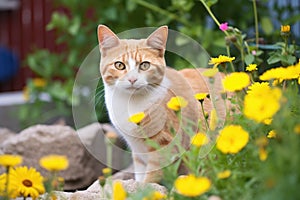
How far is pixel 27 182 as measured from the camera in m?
1.84

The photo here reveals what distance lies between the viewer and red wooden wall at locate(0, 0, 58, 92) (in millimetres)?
6566

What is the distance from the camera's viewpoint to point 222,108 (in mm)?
2473

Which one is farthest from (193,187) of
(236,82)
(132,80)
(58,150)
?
(58,150)

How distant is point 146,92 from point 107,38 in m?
0.28

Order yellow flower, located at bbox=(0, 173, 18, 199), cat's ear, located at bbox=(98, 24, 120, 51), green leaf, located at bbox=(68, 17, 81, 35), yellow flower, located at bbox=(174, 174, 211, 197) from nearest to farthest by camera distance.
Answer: yellow flower, located at bbox=(174, 174, 211, 197), yellow flower, located at bbox=(0, 173, 18, 199), cat's ear, located at bbox=(98, 24, 120, 51), green leaf, located at bbox=(68, 17, 81, 35)

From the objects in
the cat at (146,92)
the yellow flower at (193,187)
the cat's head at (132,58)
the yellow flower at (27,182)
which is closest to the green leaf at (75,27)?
the cat at (146,92)

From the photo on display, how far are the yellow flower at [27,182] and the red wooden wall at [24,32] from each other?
4.71m

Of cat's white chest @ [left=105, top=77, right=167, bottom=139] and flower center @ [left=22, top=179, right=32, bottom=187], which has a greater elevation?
cat's white chest @ [left=105, top=77, right=167, bottom=139]

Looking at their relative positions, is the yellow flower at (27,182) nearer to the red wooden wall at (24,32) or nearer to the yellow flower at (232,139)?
the yellow flower at (232,139)

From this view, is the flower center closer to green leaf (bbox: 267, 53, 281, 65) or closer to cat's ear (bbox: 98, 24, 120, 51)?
cat's ear (bbox: 98, 24, 120, 51)

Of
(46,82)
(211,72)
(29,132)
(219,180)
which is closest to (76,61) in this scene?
(46,82)

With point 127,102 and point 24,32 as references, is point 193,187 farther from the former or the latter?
point 24,32

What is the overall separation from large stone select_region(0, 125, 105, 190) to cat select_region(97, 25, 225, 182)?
0.53 meters

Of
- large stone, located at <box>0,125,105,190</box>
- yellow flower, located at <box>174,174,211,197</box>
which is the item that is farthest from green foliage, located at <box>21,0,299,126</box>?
yellow flower, located at <box>174,174,211,197</box>
